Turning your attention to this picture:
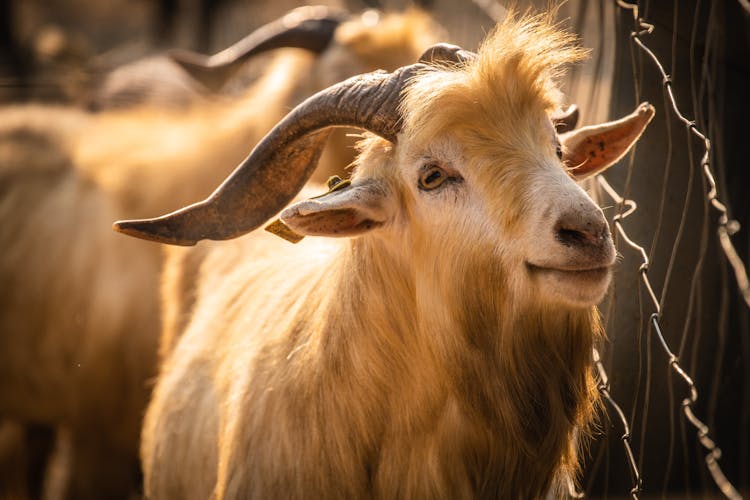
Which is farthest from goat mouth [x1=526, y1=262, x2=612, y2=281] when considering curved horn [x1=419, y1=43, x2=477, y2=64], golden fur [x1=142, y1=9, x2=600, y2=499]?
curved horn [x1=419, y1=43, x2=477, y2=64]

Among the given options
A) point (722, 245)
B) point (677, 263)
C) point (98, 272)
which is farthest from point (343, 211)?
point (98, 272)

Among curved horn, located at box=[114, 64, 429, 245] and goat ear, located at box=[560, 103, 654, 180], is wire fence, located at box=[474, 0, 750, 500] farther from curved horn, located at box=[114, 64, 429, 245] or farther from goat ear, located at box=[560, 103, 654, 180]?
curved horn, located at box=[114, 64, 429, 245]

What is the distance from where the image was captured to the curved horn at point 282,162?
316cm

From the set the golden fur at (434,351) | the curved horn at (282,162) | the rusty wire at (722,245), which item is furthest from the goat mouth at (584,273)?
the curved horn at (282,162)

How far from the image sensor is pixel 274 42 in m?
6.80

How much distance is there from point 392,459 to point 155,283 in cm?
369

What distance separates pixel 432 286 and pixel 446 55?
0.94 meters

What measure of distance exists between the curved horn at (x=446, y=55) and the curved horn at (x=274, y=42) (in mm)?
3404

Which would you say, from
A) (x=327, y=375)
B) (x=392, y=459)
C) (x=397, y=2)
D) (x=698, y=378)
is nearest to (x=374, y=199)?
(x=327, y=375)

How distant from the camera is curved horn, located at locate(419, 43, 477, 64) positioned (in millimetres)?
3303

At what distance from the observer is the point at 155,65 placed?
32.4 feet

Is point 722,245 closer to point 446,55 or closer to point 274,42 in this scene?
point 446,55

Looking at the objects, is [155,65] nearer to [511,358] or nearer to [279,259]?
[279,259]

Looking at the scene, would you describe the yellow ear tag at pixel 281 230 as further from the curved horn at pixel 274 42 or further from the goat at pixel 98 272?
the curved horn at pixel 274 42
